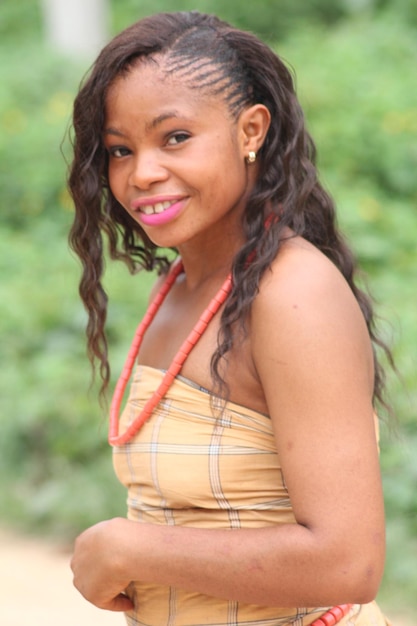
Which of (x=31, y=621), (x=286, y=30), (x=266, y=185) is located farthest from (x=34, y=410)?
(x=286, y=30)

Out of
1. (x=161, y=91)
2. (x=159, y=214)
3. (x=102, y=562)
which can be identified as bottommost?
(x=102, y=562)

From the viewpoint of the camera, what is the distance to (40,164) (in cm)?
743

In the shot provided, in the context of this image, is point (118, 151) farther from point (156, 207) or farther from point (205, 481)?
point (205, 481)

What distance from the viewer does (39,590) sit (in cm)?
434

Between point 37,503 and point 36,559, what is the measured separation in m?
0.33

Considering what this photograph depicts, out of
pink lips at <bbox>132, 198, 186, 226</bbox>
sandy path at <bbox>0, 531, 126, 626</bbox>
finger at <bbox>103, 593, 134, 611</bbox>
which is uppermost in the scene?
pink lips at <bbox>132, 198, 186, 226</bbox>

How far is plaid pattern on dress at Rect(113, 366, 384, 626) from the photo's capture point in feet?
5.64

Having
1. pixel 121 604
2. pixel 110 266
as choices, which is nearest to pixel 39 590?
pixel 110 266

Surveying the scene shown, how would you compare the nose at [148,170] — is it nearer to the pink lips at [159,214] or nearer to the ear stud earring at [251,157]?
the pink lips at [159,214]

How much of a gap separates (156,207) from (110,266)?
4.12 meters

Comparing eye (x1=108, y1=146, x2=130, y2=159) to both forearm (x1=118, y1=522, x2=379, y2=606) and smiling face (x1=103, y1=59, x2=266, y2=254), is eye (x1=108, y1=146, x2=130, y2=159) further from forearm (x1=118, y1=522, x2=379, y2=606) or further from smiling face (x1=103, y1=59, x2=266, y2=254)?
forearm (x1=118, y1=522, x2=379, y2=606)

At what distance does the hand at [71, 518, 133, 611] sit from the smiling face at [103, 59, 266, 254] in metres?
0.52

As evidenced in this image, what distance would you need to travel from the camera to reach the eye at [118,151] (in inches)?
72.7

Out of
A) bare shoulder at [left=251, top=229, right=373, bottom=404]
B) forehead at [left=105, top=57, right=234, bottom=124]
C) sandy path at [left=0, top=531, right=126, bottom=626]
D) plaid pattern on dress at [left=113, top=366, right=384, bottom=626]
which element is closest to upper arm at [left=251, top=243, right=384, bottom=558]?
bare shoulder at [left=251, top=229, right=373, bottom=404]
